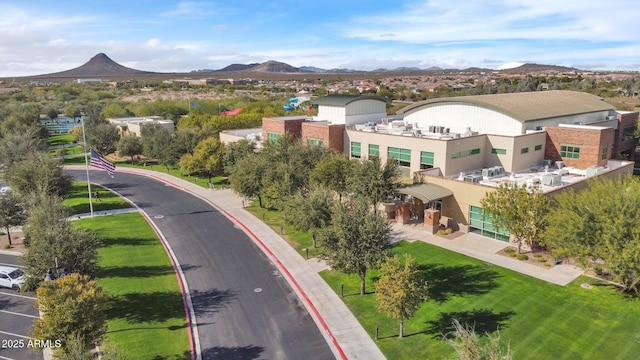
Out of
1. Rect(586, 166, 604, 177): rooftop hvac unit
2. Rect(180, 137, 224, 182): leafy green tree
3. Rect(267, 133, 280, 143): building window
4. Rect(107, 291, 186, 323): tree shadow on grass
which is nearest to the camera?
Rect(107, 291, 186, 323): tree shadow on grass

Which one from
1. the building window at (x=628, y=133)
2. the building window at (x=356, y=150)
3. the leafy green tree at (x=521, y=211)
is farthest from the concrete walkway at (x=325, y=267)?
the building window at (x=628, y=133)

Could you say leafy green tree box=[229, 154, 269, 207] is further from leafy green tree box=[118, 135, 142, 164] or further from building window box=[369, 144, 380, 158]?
leafy green tree box=[118, 135, 142, 164]

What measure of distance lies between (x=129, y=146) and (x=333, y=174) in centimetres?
4677

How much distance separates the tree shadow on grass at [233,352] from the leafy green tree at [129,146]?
2335 inches

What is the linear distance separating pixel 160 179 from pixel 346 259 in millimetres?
45120

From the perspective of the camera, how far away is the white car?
2858 cm

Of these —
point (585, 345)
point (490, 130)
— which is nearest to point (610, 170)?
point (490, 130)

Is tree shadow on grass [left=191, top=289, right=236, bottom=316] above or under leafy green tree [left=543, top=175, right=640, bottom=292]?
under

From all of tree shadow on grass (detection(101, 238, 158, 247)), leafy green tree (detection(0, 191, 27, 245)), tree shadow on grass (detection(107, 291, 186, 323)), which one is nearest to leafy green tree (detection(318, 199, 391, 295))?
tree shadow on grass (detection(107, 291, 186, 323))

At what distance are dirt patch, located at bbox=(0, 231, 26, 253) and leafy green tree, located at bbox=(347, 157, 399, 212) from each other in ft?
91.5

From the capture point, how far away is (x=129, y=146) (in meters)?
73.4

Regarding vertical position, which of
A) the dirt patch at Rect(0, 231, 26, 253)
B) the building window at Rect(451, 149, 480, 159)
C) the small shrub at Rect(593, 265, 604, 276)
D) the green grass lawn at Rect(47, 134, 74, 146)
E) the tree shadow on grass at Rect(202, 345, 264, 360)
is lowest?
the tree shadow on grass at Rect(202, 345, 264, 360)

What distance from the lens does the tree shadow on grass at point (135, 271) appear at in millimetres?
30672

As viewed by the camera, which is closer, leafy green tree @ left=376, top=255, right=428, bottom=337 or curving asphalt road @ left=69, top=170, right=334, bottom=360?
leafy green tree @ left=376, top=255, right=428, bottom=337
